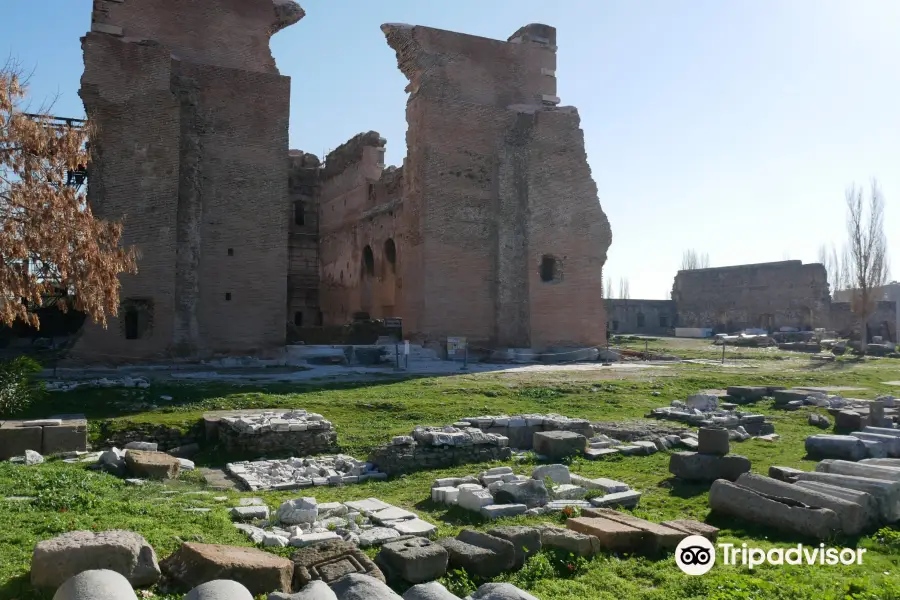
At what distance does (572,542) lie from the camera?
17.3 feet

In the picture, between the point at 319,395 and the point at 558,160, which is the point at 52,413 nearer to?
the point at 319,395

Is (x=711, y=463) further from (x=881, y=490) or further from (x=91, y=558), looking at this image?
(x=91, y=558)

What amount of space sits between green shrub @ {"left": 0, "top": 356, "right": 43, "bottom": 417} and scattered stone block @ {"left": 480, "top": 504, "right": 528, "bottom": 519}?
7466 millimetres

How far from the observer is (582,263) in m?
23.3

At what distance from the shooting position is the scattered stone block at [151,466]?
25.7ft

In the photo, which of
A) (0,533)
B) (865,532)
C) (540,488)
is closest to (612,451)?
(540,488)

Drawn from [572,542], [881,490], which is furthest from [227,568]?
[881,490]

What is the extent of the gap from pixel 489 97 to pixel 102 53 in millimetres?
10873

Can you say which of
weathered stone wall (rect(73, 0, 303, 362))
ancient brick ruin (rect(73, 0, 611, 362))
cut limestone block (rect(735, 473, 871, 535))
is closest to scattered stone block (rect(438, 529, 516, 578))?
cut limestone block (rect(735, 473, 871, 535))

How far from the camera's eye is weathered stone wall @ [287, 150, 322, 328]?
28.9m

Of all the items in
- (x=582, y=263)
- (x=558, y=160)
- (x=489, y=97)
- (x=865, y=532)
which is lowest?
(x=865, y=532)

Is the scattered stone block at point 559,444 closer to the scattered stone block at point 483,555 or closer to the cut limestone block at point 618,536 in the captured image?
the cut limestone block at point 618,536

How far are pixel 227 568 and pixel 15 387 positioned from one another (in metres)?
7.78

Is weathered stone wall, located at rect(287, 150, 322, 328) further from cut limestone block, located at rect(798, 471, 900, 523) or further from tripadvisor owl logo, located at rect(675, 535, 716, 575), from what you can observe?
tripadvisor owl logo, located at rect(675, 535, 716, 575)
